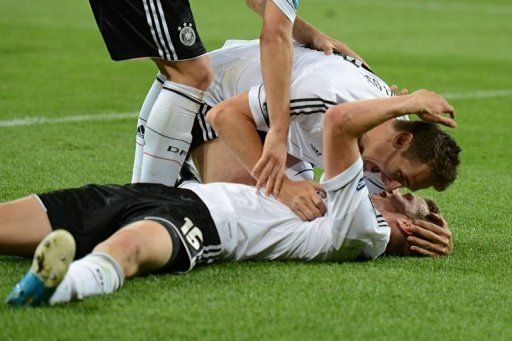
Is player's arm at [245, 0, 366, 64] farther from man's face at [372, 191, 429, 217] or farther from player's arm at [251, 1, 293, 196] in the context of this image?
man's face at [372, 191, 429, 217]

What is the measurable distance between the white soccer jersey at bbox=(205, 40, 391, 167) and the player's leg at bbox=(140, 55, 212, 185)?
0.58ft

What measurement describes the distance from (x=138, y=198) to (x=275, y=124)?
0.66 metres

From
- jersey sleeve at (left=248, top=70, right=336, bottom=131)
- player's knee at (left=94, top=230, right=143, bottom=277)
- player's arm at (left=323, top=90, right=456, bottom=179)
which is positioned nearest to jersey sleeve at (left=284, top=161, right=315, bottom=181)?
jersey sleeve at (left=248, top=70, right=336, bottom=131)

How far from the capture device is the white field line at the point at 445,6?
61.7 ft

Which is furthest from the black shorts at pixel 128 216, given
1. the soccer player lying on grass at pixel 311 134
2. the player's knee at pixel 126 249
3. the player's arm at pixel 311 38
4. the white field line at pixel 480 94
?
the white field line at pixel 480 94

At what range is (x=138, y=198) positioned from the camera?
13.8ft

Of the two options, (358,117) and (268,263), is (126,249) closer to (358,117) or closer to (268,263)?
(268,263)

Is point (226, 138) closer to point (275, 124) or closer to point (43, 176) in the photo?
point (275, 124)

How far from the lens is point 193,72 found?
514cm

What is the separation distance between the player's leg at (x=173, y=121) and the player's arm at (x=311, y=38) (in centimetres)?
34

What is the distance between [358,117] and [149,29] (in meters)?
1.52

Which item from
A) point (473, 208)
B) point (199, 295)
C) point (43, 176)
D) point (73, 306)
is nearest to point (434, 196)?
point (473, 208)

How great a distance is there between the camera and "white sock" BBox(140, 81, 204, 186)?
507 centimetres

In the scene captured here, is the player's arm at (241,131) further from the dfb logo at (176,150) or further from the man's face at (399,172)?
the dfb logo at (176,150)
